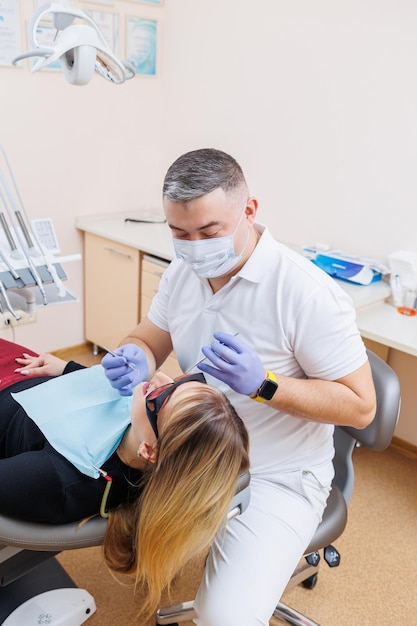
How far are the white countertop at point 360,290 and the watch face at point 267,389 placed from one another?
35.7 inches

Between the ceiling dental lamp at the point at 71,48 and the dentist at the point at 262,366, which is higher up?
the ceiling dental lamp at the point at 71,48

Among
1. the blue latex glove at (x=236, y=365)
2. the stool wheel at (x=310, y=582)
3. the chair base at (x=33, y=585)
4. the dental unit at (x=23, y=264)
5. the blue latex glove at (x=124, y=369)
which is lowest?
the stool wheel at (x=310, y=582)

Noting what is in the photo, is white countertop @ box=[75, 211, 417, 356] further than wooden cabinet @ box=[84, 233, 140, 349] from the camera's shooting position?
No

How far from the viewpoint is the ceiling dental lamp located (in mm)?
1247

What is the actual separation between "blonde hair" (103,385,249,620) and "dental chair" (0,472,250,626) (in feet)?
0.25

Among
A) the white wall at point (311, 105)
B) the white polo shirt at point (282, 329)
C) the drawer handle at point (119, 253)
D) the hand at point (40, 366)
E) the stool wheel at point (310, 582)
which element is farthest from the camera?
the drawer handle at point (119, 253)

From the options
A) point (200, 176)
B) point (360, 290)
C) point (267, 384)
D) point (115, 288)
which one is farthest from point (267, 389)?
point (115, 288)

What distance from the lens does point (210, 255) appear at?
1376 mm

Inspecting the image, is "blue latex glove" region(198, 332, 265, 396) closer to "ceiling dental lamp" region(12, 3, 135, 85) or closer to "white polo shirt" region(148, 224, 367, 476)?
"white polo shirt" region(148, 224, 367, 476)

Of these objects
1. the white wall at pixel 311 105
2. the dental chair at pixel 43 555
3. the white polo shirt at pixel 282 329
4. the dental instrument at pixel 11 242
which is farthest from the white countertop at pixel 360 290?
the dental instrument at pixel 11 242

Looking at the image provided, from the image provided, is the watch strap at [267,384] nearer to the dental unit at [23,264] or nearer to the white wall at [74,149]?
the dental unit at [23,264]

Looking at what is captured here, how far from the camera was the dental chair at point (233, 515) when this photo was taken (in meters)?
1.23

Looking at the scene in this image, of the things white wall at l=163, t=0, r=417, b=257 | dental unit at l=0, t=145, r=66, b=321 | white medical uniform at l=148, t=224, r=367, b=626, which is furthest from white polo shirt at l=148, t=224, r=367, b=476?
white wall at l=163, t=0, r=417, b=257

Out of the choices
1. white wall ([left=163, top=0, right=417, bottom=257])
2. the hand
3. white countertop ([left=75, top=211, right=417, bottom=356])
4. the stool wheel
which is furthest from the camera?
white wall ([left=163, top=0, right=417, bottom=257])
